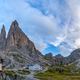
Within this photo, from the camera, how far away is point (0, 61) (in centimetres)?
11125

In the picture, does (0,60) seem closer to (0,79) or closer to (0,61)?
(0,61)

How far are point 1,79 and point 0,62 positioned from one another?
21.9 feet

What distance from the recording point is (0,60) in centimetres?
11131

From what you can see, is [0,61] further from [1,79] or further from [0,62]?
[1,79]

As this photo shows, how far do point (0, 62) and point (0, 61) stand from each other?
394 millimetres

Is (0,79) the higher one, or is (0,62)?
(0,62)

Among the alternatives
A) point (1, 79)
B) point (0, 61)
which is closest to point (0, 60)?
point (0, 61)

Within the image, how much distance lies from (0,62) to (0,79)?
6752 millimetres

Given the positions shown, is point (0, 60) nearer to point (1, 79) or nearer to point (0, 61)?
point (0, 61)

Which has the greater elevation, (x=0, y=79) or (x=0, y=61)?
(x=0, y=61)

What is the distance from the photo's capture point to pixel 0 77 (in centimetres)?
11144

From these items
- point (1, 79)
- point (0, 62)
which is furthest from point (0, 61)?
point (1, 79)

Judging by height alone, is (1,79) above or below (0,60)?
below

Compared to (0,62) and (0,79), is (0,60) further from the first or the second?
(0,79)
